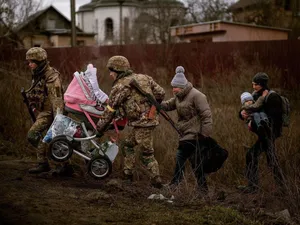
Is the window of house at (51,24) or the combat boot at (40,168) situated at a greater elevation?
the window of house at (51,24)

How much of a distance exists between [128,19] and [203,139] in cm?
5336

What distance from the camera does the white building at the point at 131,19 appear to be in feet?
143

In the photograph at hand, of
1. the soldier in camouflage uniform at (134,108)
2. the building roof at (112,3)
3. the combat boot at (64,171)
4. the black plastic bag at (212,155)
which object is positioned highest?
the building roof at (112,3)

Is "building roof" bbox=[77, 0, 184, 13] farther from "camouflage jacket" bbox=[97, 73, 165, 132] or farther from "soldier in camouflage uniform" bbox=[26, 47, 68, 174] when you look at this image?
"camouflage jacket" bbox=[97, 73, 165, 132]

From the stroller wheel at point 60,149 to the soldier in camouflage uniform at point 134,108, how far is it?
47cm

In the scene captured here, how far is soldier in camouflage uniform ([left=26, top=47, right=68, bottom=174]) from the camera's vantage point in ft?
23.3

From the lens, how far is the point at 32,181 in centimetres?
696

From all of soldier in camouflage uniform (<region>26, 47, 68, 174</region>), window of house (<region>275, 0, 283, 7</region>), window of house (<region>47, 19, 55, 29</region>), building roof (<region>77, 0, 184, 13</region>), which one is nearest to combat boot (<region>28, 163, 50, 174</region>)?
soldier in camouflage uniform (<region>26, 47, 68, 174</region>)

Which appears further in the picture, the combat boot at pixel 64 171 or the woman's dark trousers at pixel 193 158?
the combat boot at pixel 64 171

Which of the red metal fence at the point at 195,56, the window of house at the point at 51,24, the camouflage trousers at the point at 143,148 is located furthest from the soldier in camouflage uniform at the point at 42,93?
the window of house at the point at 51,24

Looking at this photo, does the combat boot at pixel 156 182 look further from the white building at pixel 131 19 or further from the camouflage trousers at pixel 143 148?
the white building at pixel 131 19

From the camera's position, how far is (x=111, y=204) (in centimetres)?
581

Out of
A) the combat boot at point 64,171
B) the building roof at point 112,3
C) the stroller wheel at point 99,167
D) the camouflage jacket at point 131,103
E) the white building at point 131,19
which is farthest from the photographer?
the building roof at point 112,3

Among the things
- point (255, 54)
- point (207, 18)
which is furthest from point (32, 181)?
point (207, 18)
